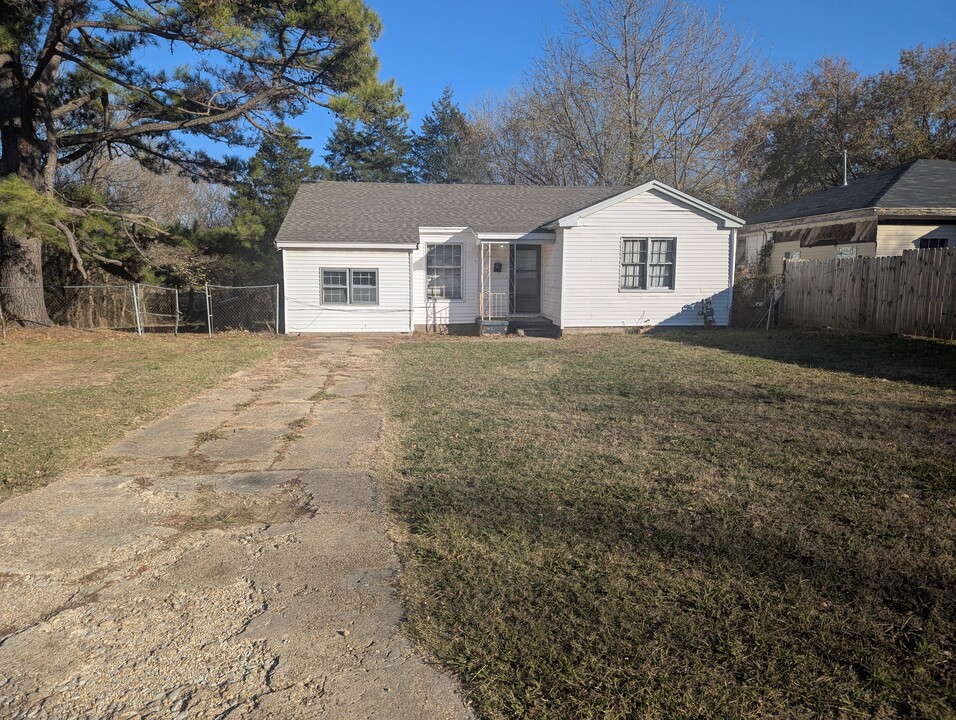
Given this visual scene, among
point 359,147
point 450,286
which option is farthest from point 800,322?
point 359,147

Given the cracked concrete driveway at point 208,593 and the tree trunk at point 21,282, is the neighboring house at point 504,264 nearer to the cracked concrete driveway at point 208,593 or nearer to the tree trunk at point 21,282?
the tree trunk at point 21,282

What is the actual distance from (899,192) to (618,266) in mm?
8634

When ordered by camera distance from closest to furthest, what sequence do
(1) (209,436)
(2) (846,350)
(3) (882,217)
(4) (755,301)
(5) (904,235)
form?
(1) (209,436)
(2) (846,350)
(3) (882,217)
(5) (904,235)
(4) (755,301)

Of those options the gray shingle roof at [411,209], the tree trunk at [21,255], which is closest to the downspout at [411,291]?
the gray shingle roof at [411,209]

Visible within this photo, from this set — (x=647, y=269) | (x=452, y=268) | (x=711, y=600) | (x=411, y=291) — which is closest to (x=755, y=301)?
(x=647, y=269)

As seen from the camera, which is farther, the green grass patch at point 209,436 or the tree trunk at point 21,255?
the tree trunk at point 21,255

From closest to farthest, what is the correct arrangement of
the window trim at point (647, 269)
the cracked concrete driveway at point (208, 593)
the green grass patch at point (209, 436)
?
1. the cracked concrete driveway at point (208, 593)
2. the green grass patch at point (209, 436)
3. the window trim at point (647, 269)

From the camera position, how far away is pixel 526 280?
741 inches

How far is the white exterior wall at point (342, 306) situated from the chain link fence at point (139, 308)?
0.62 meters

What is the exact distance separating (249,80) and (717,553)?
1716 centimetres

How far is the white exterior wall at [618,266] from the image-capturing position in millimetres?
16266

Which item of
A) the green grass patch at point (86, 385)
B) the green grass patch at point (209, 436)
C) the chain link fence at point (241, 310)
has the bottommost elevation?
the green grass patch at point (209, 436)

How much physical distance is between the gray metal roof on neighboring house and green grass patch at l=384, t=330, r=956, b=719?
11.8 metres

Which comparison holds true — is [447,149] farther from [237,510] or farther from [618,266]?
[237,510]
